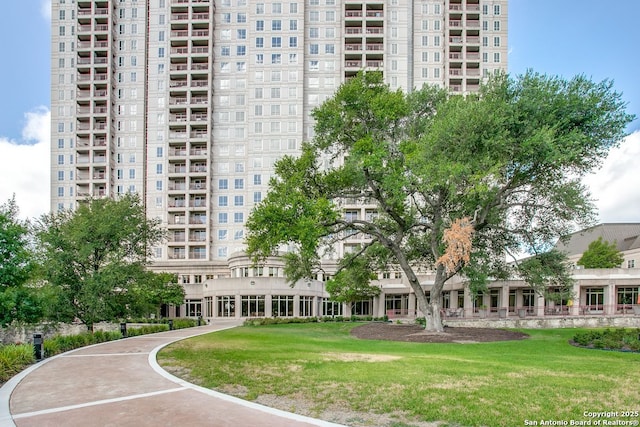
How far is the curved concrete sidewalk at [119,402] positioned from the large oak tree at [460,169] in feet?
40.5

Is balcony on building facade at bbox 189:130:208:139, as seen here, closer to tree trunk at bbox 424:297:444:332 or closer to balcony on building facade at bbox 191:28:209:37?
balcony on building facade at bbox 191:28:209:37

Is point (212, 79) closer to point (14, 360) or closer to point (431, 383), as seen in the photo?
point (14, 360)

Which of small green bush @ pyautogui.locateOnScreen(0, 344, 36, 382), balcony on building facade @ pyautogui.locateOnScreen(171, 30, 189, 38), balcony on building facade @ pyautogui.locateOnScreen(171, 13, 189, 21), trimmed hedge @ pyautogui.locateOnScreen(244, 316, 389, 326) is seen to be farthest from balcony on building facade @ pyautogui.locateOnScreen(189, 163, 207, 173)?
small green bush @ pyautogui.locateOnScreen(0, 344, 36, 382)

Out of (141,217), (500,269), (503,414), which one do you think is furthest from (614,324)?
(141,217)

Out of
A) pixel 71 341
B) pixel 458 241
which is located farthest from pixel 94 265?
pixel 458 241

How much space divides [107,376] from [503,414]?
9.48 metres

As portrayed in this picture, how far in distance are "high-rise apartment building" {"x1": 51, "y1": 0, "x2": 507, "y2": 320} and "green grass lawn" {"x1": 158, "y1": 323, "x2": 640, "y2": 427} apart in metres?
53.0

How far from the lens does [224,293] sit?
171ft

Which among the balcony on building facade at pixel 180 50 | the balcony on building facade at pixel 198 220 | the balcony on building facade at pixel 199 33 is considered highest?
the balcony on building facade at pixel 199 33

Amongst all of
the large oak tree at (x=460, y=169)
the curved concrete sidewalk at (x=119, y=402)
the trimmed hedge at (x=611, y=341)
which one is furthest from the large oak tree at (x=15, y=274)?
the trimmed hedge at (x=611, y=341)

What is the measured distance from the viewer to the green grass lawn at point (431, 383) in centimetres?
775

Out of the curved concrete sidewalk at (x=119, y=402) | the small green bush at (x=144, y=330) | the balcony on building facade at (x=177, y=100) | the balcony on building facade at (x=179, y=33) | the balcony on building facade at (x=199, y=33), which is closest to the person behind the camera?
the curved concrete sidewalk at (x=119, y=402)

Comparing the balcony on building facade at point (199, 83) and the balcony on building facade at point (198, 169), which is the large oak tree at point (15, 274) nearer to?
the balcony on building facade at point (198, 169)

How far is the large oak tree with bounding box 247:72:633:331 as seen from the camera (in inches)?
849
